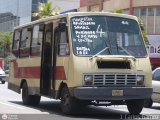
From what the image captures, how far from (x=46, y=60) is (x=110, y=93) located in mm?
3229

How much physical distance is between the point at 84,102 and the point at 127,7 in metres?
38.3

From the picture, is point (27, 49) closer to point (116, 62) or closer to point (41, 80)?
point (41, 80)

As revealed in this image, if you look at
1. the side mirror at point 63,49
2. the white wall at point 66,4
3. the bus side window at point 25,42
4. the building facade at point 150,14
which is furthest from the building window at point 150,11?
the white wall at point 66,4

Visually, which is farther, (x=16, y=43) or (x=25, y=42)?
(x=16, y=43)

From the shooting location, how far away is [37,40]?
16625 millimetres

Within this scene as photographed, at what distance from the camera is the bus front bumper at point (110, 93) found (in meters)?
13.4

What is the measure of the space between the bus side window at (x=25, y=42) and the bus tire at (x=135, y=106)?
451cm

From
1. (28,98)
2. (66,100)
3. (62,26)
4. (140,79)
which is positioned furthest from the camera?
(28,98)

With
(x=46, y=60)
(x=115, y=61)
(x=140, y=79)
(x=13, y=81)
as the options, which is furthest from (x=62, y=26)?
(x=13, y=81)

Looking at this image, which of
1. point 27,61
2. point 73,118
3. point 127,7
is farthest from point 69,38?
point 127,7

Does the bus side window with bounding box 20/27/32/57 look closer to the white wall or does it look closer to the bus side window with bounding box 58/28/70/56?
the bus side window with bounding box 58/28/70/56

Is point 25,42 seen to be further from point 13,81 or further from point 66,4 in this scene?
point 66,4

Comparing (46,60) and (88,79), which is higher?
(46,60)

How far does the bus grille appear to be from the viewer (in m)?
13.6
